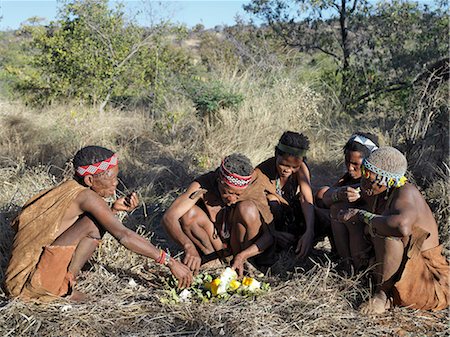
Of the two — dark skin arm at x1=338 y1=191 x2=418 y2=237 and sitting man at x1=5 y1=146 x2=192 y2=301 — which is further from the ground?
dark skin arm at x1=338 y1=191 x2=418 y2=237

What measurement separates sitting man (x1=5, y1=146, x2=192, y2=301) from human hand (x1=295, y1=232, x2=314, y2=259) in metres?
0.89

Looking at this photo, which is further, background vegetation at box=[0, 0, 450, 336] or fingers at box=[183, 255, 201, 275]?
fingers at box=[183, 255, 201, 275]

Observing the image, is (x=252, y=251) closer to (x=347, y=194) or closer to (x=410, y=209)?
(x=347, y=194)

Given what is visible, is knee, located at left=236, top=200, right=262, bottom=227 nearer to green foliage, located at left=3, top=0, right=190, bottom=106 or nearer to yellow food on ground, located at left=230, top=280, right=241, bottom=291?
yellow food on ground, located at left=230, top=280, right=241, bottom=291

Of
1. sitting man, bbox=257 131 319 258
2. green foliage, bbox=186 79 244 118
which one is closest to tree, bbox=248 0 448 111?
green foliage, bbox=186 79 244 118

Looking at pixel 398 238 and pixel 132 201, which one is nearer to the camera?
pixel 398 238

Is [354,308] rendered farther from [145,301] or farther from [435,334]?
[145,301]

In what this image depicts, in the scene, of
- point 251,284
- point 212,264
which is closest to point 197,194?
point 212,264

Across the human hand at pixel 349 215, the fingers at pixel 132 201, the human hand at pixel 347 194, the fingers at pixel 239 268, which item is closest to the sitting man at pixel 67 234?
the fingers at pixel 132 201

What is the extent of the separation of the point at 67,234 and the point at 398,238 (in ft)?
6.44

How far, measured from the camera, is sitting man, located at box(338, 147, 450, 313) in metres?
3.03

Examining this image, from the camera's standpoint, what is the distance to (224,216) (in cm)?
397

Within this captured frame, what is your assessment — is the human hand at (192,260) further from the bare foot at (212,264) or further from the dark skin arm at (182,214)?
the bare foot at (212,264)

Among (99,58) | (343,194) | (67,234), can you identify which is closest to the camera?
(67,234)
